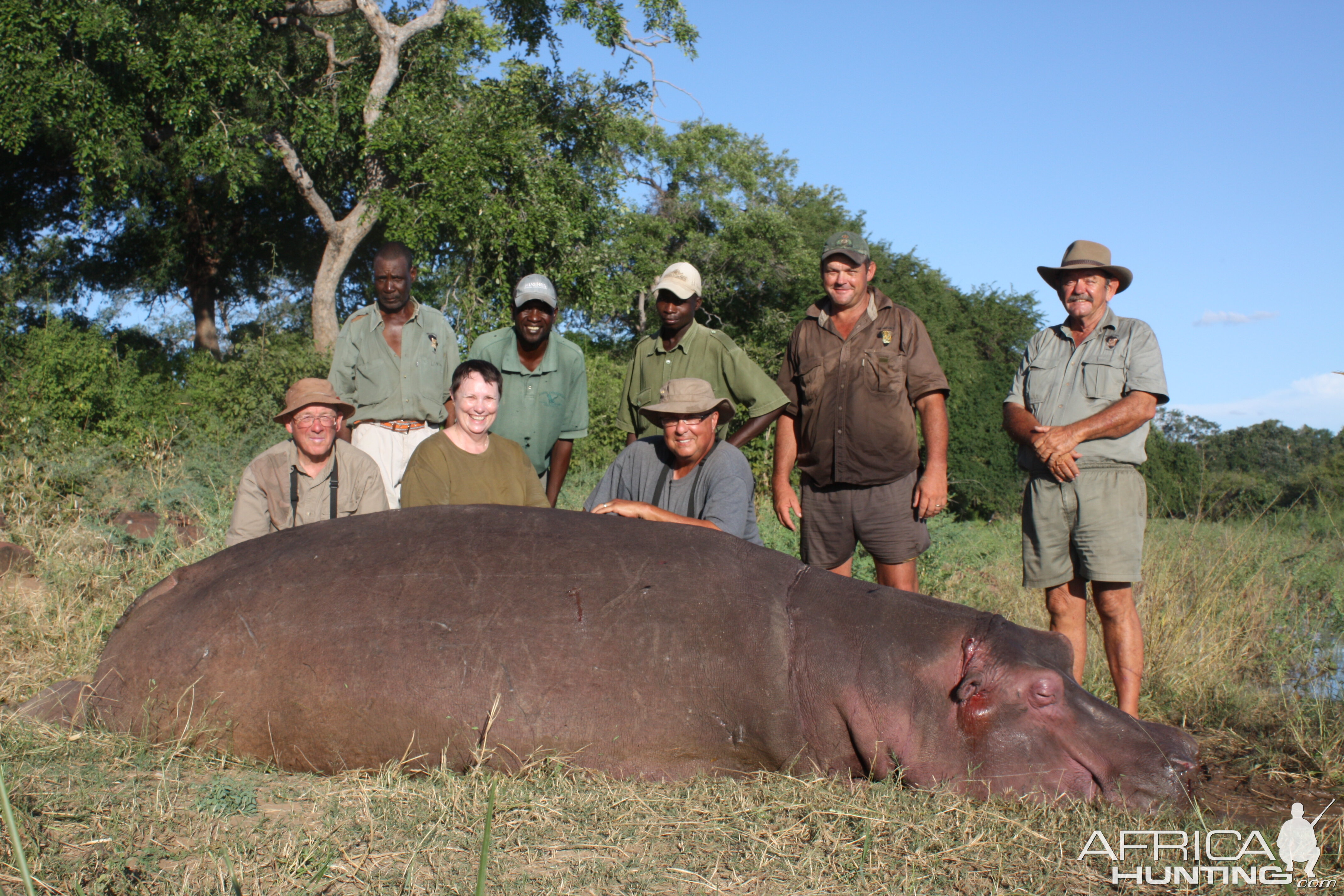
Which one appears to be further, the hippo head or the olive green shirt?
the olive green shirt

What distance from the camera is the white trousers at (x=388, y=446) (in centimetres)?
550

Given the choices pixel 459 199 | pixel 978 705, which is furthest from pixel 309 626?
pixel 459 199

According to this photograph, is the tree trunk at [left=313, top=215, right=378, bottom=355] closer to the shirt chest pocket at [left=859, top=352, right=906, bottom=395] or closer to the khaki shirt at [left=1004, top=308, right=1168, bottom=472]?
the shirt chest pocket at [left=859, top=352, right=906, bottom=395]

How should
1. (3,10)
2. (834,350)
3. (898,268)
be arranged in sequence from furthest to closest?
(898,268), (3,10), (834,350)

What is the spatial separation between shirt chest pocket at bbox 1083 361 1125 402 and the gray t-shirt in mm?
1661

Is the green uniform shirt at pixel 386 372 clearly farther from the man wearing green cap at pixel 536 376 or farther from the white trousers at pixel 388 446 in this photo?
the man wearing green cap at pixel 536 376

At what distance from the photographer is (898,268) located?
24188mm

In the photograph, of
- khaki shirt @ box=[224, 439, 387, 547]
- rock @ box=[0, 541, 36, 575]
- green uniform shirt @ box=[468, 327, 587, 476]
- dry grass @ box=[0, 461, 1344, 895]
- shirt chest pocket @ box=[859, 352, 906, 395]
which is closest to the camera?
dry grass @ box=[0, 461, 1344, 895]

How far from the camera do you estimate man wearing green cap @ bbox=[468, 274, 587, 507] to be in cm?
521

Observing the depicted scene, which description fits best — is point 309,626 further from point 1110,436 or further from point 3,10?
point 3,10

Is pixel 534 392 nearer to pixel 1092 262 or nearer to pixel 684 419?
pixel 684 419

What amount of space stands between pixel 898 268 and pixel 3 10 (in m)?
18.5

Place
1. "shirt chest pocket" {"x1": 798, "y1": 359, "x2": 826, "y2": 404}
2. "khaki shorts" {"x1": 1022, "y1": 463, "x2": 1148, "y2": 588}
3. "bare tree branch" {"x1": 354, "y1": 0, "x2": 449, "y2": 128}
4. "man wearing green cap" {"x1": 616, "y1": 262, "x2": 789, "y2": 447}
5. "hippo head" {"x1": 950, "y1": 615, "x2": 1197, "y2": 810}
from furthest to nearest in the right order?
"bare tree branch" {"x1": 354, "y1": 0, "x2": 449, "y2": 128} < "man wearing green cap" {"x1": 616, "y1": 262, "x2": 789, "y2": 447} < "shirt chest pocket" {"x1": 798, "y1": 359, "x2": 826, "y2": 404} < "khaki shorts" {"x1": 1022, "y1": 463, "x2": 1148, "y2": 588} < "hippo head" {"x1": 950, "y1": 615, "x2": 1197, "y2": 810}

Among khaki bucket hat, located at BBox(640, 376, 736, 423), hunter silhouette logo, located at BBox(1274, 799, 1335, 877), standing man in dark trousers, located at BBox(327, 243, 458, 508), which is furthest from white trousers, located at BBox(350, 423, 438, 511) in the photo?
hunter silhouette logo, located at BBox(1274, 799, 1335, 877)
